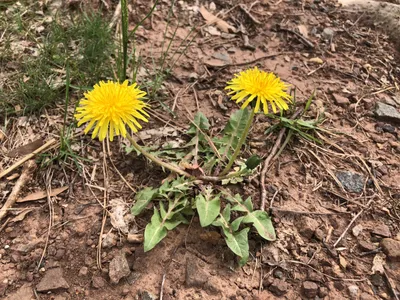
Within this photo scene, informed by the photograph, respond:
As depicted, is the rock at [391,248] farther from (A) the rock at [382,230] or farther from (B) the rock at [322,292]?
(B) the rock at [322,292]

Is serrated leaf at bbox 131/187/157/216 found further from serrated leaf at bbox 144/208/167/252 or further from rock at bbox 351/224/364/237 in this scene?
rock at bbox 351/224/364/237

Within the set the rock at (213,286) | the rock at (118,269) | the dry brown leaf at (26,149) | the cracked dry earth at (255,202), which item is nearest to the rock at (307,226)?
the cracked dry earth at (255,202)

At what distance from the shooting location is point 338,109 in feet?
8.66

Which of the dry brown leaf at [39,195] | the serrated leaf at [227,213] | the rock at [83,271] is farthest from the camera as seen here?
the dry brown leaf at [39,195]

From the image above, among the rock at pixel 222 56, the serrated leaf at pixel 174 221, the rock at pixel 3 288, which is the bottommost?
the rock at pixel 3 288

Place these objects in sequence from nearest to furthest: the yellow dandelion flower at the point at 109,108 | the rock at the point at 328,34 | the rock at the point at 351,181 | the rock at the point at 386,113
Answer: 1. the yellow dandelion flower at the point at 109,108
2. the rock at the point at 351,181
3. the rock at the point at 386,113
4. the rock at the point at 328,34

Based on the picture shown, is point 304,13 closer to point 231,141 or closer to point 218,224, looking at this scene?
point 231,141

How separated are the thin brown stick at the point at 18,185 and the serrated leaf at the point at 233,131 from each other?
108 centimetres

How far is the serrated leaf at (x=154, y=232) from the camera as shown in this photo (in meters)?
1.81

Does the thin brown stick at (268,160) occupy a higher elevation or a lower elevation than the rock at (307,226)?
higher

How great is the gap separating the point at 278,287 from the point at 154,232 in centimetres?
65

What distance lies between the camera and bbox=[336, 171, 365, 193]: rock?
87.1 inches

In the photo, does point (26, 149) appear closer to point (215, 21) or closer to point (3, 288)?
point (3, 288)

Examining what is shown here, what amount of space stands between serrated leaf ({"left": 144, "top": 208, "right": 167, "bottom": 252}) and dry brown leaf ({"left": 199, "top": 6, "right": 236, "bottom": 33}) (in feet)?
6.12
